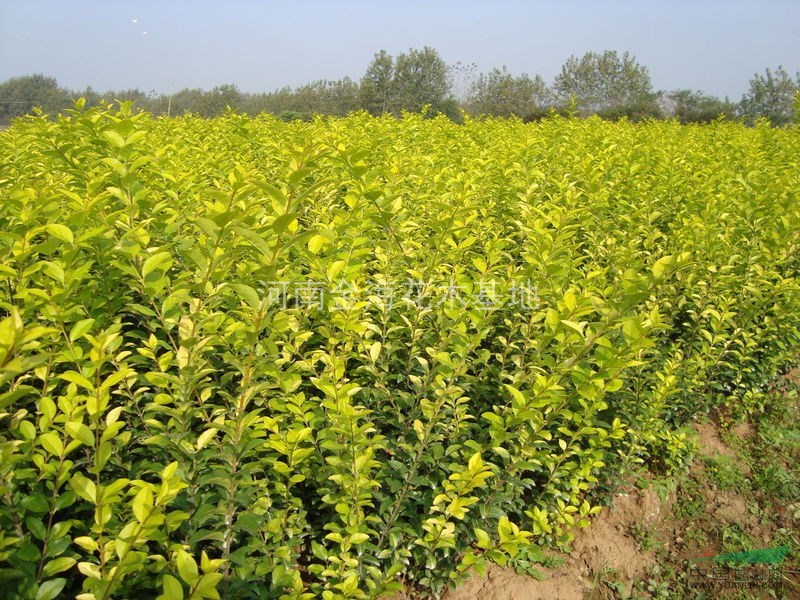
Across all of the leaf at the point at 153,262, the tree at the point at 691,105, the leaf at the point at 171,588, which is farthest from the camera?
the tree at the point at 691,105

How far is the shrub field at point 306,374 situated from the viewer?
4.71ft

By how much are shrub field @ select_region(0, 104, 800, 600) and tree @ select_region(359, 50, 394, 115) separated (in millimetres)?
46424

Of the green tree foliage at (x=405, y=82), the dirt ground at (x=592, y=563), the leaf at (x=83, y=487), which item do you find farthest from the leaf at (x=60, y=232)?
the green tree foliage at (x=405, y=82)

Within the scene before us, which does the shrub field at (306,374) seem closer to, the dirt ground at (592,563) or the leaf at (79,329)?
the leaf at (79,329)

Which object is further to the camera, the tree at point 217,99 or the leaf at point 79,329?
the tree at point 217,99

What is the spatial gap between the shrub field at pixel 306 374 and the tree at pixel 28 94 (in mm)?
54660

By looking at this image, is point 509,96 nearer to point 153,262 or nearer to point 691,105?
point 691,105

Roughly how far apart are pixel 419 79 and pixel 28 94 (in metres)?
38.2

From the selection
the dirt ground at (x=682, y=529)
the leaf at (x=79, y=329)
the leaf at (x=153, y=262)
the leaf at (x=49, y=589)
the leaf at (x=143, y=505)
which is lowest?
the dirt ground at (x=682, y=529)

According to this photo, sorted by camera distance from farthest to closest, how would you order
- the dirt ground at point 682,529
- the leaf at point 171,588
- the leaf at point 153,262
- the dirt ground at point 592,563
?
the dirt ground at point 682,529 < the dirt ground at point 592,563 < the leaf at point 153,262 < the leaf at point 171,588

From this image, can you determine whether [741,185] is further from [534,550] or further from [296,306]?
[296,306]

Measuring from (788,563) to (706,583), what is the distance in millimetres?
515

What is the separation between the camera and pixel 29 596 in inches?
49.2

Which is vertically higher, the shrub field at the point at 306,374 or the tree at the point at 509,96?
the tree at the point at 509,96
